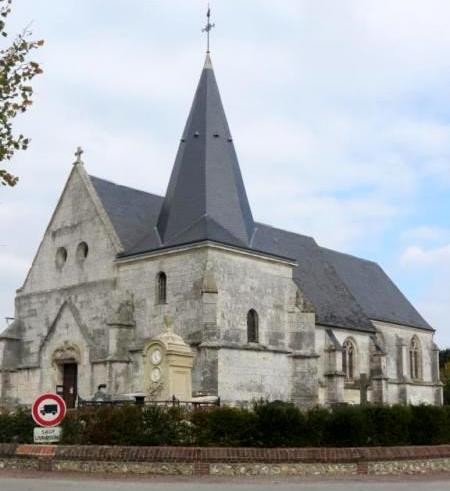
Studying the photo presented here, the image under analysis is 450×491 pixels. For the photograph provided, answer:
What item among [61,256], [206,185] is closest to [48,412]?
[206,185]

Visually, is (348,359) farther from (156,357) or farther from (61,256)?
(156,357)

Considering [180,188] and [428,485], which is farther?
[180,188]

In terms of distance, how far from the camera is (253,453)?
635 inches

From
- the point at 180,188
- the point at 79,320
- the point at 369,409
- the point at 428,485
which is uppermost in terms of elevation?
the point at 180,188

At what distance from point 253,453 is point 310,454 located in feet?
3.87

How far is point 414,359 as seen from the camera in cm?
4791

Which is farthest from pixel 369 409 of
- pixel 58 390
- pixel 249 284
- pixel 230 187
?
pixel 58 390

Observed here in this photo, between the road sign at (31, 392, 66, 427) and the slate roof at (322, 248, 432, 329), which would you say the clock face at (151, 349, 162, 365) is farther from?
the slate roof at (322, 248, 432, 329)

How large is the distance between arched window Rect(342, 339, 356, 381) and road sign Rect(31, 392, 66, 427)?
27.5 metres

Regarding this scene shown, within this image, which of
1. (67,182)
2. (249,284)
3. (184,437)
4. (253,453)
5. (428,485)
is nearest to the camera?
(428,485)

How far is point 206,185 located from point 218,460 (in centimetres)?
1823

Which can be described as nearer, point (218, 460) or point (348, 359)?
point (218, 460)

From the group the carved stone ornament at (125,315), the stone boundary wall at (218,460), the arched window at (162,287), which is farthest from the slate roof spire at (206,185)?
the stone boundary wall at (218,460)

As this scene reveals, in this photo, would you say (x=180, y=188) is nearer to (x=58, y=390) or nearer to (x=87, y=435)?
(x=58, y=390)
